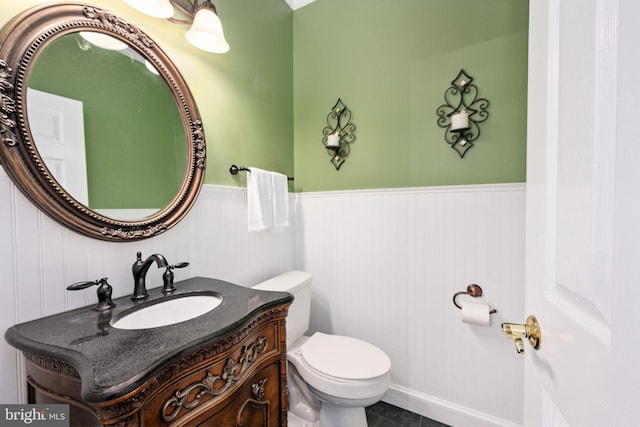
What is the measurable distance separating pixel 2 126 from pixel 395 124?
1.70 m

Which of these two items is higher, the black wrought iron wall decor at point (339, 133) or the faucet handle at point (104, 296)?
the black wrought iron wall decor at point (339, 133)

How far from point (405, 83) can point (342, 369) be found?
1.68 m

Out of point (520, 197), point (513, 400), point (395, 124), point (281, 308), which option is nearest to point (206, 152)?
point (281, 308)

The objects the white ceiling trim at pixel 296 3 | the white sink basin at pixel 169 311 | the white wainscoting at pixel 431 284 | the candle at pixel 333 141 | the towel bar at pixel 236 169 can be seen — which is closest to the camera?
the white sink basin at pixel 169 311

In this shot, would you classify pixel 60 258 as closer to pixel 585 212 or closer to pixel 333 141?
pixel 585 212

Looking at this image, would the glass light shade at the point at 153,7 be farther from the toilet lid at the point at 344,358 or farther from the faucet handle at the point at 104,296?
the toilet lid at the point at 344,358

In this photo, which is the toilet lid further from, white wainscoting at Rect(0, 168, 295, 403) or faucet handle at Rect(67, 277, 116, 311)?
faucet handle at Rect(67, 277, 116, 311)

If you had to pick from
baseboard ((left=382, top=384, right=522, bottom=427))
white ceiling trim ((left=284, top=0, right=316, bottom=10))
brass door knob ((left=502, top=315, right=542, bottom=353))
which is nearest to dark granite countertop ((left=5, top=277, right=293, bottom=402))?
brass door knob ((left=502, top=315, right=542, bottom=353))

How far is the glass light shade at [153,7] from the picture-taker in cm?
99

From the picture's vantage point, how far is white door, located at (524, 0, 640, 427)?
0.94 feet

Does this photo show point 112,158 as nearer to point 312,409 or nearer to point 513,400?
point 312,409

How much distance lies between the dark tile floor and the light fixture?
2.22 metres

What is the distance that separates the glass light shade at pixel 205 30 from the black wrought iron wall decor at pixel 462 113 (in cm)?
125

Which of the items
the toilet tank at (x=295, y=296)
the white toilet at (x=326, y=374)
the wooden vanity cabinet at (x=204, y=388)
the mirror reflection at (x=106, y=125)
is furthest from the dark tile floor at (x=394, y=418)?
the mirror reflection at (x=106, y=125)
